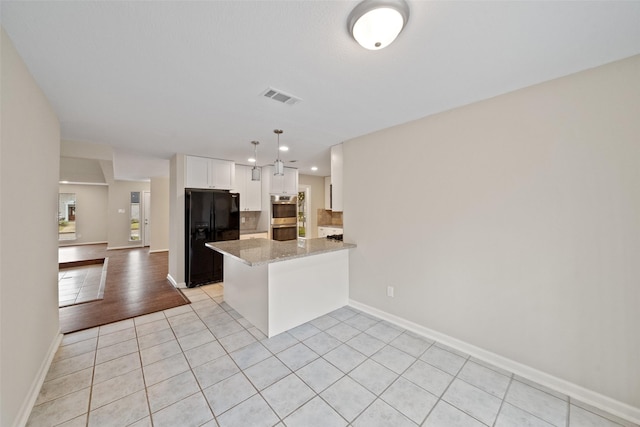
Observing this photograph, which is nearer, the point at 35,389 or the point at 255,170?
the point at 35,389

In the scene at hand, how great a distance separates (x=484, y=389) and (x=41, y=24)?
377cm

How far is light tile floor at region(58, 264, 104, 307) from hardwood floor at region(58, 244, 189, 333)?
0.54 feet

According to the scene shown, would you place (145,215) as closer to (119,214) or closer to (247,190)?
(119,214)

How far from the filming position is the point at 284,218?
5543 millimetres

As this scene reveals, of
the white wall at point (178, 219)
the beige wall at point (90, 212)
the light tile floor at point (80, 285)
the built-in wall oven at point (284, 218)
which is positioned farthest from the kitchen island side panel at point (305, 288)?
the beige wall at point (90, 212)

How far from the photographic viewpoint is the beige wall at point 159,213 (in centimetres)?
777

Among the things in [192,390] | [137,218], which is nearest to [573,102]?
[192,390]

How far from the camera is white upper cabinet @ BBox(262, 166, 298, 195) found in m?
5.42

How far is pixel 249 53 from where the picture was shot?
159 centimetres

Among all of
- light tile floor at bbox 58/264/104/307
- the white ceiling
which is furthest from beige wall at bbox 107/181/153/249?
the white ceiling

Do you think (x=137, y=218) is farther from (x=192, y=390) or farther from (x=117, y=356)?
(x=192, y=390)

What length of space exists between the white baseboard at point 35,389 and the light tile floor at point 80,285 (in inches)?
66.9

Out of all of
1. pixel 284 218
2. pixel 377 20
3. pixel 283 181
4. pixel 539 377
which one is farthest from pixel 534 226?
pixel 283 181

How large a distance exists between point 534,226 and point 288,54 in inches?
91.8
